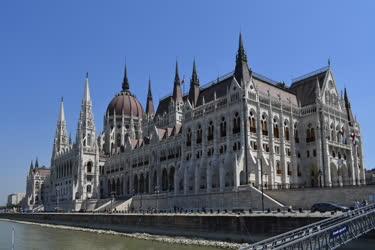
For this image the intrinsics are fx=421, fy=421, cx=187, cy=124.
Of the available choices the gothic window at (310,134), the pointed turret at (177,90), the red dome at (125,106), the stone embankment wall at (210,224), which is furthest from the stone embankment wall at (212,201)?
the red dome at (125,106)

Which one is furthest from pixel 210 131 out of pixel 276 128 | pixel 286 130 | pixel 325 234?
pixel 325 234

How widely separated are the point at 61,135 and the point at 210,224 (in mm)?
124267

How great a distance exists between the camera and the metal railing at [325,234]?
22.3m

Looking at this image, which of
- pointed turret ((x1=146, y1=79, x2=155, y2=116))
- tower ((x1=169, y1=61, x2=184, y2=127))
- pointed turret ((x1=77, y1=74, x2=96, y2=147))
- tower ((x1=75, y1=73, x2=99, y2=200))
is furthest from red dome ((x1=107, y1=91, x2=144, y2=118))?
tower ((x1=169, y1=61, x2=184, y2=127))

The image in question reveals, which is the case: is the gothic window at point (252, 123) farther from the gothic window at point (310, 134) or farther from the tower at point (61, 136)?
the tower at point (61, 136)

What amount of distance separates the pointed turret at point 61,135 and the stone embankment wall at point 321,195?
4366 inches

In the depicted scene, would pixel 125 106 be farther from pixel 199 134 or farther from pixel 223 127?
pixel 223 127

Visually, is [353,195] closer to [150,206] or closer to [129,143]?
[150,206]

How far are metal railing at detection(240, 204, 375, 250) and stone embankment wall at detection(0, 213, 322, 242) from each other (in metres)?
6.59

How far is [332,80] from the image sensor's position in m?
86.1

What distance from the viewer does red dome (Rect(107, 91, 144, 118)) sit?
148875 mm

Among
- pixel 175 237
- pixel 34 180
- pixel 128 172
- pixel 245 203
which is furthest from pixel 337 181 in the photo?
pixel 34 180

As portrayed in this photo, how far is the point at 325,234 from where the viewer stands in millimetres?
24750

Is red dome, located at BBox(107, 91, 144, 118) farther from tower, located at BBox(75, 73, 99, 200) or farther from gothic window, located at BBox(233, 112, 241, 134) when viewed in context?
gothic window, located at BBox(233, 112, 241, 134)
